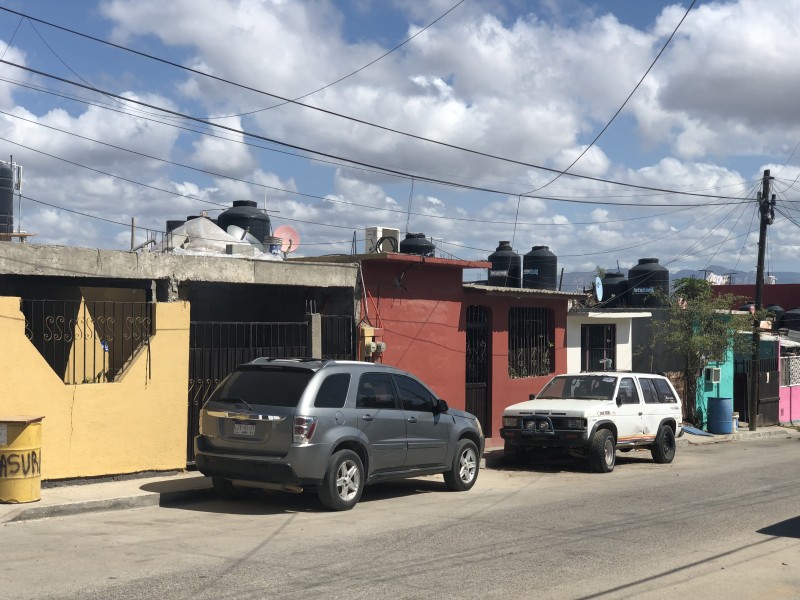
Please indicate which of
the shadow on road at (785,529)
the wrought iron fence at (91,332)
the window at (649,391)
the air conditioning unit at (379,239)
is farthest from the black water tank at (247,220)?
the shadow on road at (785,529)

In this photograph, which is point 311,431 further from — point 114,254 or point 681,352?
point 681,352

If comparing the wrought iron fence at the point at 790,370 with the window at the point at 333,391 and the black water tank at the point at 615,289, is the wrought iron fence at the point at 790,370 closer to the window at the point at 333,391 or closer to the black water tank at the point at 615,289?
the black water tank at the point at 615,289

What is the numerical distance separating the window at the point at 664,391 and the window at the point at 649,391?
0.41 ft

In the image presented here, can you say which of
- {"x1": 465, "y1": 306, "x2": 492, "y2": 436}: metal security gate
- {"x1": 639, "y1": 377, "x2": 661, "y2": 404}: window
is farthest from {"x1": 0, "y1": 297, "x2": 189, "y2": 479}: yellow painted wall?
{"x1": 639, "y1": 377, "x2": 661, "y2": 404}: window

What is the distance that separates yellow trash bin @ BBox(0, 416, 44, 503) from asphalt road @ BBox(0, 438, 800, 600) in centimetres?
67

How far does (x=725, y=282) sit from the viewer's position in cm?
6444

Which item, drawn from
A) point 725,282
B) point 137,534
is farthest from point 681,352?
point 725,282

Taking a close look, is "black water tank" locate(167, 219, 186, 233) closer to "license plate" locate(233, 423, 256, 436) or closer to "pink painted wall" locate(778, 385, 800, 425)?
"license plate" locate(233, 423, 256, 436)

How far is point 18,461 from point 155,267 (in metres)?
3.90

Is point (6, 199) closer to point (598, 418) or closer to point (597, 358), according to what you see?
point (598, 418)

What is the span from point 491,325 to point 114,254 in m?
9.74

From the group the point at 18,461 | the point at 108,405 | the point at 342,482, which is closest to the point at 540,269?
the point at 108,405

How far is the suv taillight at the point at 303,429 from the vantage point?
10.2 metres

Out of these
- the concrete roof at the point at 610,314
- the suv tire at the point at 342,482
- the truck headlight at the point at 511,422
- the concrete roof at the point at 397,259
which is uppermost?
the concrete roof at the point at 397,259
